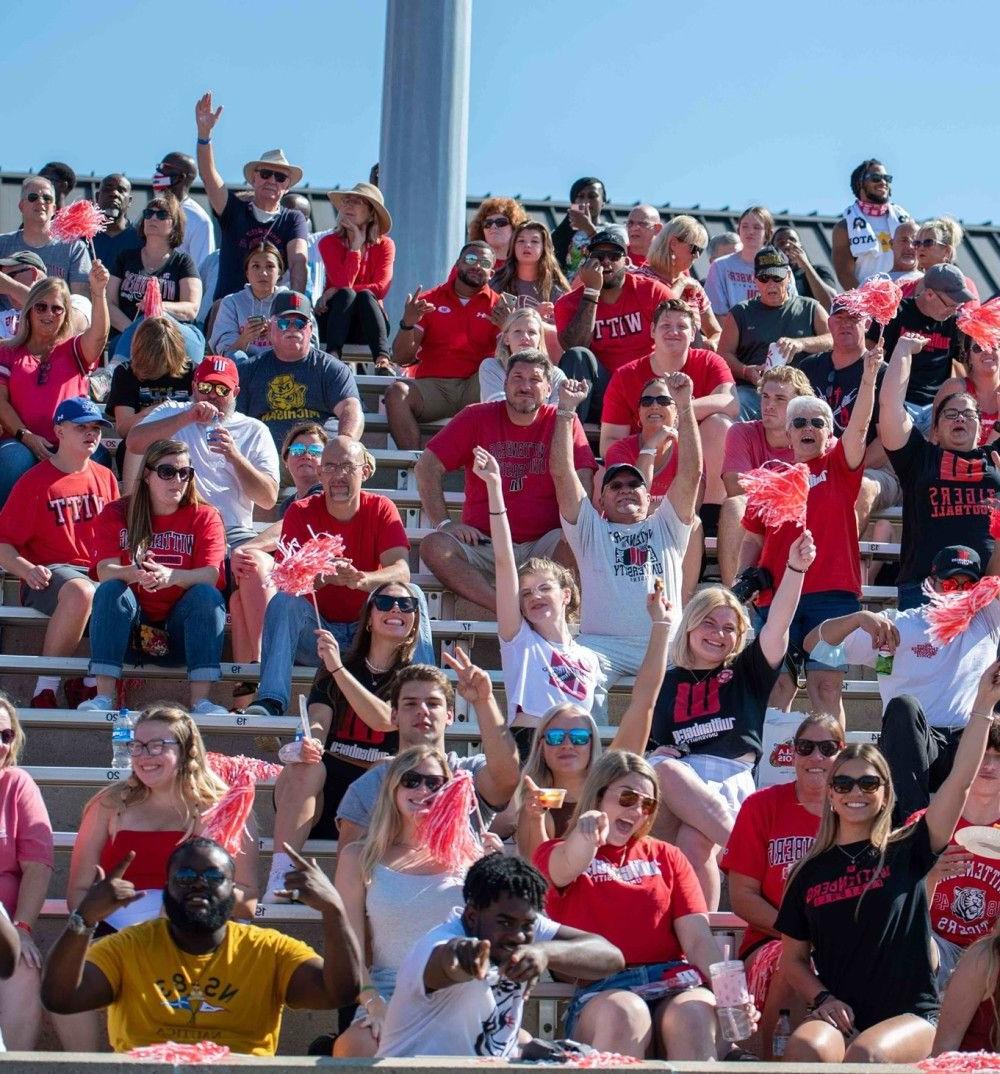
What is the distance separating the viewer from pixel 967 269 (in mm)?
16656

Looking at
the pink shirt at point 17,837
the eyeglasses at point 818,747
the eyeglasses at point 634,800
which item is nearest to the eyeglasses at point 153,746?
the pink shirt at point 17,837

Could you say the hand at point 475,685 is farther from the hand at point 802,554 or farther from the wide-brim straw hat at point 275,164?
the wide-brim straw hat at point 275,164

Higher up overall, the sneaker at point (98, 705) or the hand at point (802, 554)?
the hand at point (802, 554)

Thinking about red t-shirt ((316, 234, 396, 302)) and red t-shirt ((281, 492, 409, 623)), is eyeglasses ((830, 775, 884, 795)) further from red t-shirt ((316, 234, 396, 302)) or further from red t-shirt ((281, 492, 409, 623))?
red t-shirt ((316, 234, 396, 302))

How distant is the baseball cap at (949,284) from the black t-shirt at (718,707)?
320 centimetres

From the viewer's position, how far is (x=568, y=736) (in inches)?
228

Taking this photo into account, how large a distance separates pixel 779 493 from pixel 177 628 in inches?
87.2

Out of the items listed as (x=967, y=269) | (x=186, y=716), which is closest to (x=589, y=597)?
(x=186, y=716)

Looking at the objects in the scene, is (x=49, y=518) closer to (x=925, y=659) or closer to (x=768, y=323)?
(x=925, y=659)

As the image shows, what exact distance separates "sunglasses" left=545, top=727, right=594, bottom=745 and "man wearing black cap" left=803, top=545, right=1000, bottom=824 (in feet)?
3.45

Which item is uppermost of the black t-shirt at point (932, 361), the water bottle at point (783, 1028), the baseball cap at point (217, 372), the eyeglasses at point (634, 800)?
the black t-shirt at point (932, 361)

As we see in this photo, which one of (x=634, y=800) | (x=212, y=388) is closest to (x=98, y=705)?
(x=212, y=388)

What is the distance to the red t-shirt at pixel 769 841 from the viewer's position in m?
5.77

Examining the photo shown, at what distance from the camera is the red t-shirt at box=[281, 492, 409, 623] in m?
7.35
